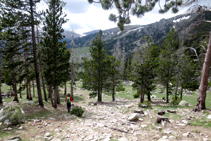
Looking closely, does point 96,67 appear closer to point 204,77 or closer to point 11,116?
point 11,116

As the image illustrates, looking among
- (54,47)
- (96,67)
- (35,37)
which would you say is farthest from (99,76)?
(35,37)

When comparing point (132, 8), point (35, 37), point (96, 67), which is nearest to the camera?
point (132, 8)

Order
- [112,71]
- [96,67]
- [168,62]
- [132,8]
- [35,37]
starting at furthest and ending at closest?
[112,71] → [96,67] → [168,62] → [35,37] → [132,8]

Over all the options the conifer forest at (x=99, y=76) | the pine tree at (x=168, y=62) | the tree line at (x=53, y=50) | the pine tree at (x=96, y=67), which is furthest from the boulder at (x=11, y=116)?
the pine tree at (x=168, y=62)

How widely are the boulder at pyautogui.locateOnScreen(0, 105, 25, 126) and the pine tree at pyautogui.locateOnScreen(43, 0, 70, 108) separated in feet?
17.7

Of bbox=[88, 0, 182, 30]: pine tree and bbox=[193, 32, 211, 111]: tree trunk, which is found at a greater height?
bbox=[88, 0, 182, 30]: pine tree

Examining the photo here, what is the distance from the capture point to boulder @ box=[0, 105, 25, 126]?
8.41 meters

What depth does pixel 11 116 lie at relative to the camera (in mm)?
8547

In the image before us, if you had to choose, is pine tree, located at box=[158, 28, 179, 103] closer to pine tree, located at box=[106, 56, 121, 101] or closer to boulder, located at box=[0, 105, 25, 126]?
pine tree, located at box=[106, 56, 121, 101]

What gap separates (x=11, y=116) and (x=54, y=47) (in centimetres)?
860

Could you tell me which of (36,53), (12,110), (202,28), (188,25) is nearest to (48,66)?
(36,53)

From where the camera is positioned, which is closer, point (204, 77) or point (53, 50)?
point (204, 77)

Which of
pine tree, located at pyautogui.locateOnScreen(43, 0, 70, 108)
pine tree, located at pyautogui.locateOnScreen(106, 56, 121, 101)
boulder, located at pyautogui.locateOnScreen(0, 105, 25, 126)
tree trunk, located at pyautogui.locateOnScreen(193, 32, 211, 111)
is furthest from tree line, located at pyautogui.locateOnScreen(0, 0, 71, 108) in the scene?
tree trunk, located at pyautogui.locateOnScreen(193, 32, 211, 111)

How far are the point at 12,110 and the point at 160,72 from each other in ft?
61.8
